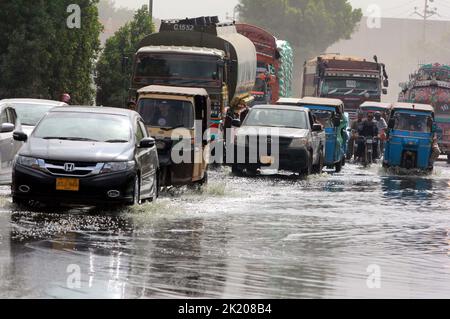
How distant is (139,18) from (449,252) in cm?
3724

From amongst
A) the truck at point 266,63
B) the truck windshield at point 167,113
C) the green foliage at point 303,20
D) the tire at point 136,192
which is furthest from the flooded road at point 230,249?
the green foliage at point 303,20

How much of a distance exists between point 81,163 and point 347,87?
1416 inches

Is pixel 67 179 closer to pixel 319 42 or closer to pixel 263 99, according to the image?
pixel 263 99

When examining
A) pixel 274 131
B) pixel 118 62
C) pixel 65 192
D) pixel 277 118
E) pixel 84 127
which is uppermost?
pixel 84 127

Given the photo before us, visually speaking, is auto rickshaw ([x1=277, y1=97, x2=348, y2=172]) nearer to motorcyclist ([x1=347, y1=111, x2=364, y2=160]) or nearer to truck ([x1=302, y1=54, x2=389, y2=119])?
motorcyclist ([x1=347, y1=111, x2=364, y2=160])

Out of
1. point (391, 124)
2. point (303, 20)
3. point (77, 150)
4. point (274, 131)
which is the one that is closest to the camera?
point (77, 150)

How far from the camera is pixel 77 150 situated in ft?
57.1

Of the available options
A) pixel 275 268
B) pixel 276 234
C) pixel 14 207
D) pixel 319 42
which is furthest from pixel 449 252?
pixel 319 42

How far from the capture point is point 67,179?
17.1 meters

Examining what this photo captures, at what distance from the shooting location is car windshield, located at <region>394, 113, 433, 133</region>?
119ft

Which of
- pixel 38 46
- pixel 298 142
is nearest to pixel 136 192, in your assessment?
pixel 298 142

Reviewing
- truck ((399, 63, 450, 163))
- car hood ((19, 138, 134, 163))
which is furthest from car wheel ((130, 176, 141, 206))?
truck ((399, 63, 450, 163))

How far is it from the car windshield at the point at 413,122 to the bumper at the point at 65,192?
19951 mm

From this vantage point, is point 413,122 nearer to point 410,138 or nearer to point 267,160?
point 410,138
